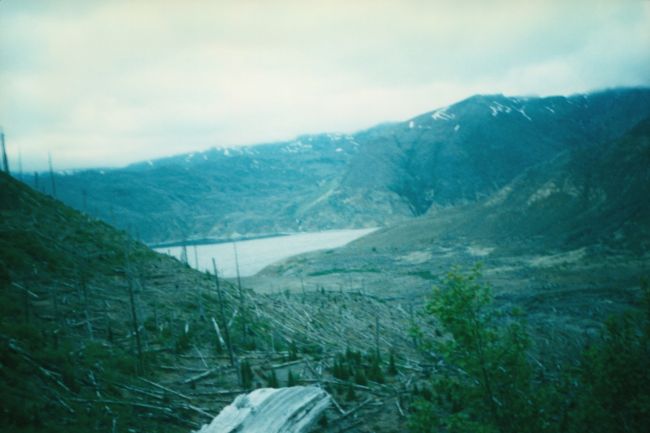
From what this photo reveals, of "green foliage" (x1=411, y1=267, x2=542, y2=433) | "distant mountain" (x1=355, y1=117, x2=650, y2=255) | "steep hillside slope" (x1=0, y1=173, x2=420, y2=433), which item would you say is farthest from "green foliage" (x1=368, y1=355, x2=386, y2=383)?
"distant mountain" (x1=355, y1=117, x2=650, y2=255)

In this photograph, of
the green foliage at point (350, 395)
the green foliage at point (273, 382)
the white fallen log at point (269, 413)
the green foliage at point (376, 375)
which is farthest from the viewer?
the green foliage at point (376, 375)

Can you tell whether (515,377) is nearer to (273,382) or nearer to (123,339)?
(273,382)

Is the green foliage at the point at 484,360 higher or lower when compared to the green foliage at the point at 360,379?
higher

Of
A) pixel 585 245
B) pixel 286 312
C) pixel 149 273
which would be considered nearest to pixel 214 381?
pixel 149 273

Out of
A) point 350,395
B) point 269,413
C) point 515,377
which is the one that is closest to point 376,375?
point 350,395

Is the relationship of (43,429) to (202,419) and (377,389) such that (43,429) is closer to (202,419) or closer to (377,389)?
(202,419)

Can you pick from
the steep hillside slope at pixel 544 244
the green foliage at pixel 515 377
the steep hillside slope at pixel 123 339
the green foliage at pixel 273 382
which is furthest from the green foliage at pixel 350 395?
the steep hillside slope at pixel 544 244

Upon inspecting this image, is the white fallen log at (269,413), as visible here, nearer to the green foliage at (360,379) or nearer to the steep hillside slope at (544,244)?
the green foliage at (360,379)

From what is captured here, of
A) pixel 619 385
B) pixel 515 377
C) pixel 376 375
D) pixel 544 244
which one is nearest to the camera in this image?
pixel 619 385
